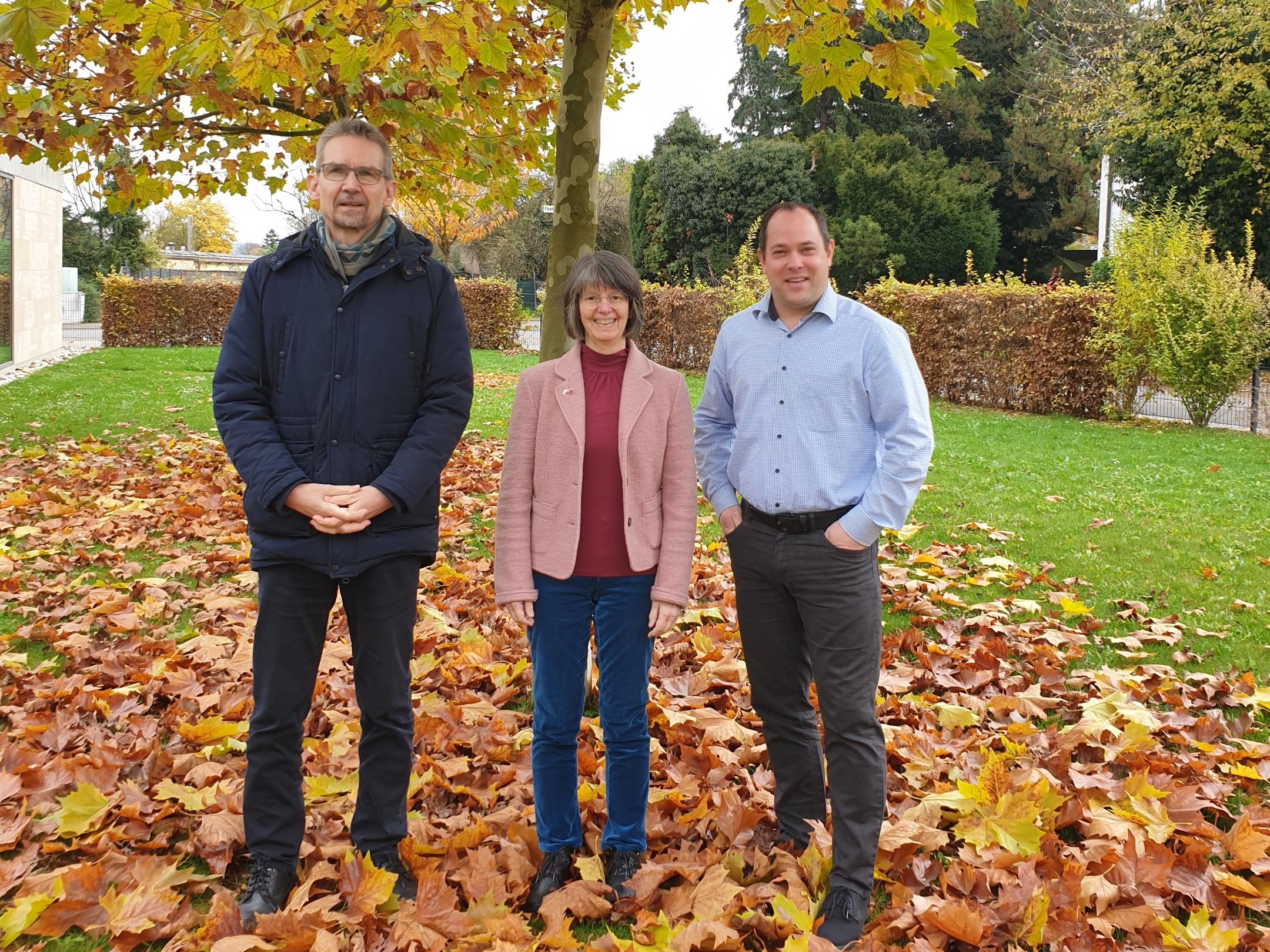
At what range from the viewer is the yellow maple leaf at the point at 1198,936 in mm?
2590

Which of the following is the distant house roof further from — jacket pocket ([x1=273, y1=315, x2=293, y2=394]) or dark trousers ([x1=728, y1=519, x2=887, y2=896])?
dark trousers ([x1=728, y1=519, x2=887, y2=896])

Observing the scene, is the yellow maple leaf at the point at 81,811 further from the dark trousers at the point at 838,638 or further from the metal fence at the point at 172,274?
the metal fence at the point at 172,274

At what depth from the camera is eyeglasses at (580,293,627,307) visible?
9.56 feet

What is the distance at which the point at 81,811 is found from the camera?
3184 millimetres

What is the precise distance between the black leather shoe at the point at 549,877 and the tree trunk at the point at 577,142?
2143 mm

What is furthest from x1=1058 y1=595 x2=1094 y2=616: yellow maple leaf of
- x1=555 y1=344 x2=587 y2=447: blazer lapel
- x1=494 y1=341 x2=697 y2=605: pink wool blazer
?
x1=555 y1=344 x2=587 y2=447: blazer lapel

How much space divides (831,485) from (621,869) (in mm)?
1318

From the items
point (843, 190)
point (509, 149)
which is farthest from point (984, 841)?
point (843, 190)

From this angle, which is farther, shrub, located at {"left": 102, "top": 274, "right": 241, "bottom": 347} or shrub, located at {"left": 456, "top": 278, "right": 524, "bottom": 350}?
shrub, located at {"left": 456, "top": 278, "right": 524, "bottom": 350}

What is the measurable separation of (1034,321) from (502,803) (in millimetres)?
15031

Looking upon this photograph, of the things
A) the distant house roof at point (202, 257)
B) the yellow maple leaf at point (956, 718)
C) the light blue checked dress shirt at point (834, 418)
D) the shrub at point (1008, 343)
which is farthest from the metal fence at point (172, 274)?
the light blue checked dress shirt at point (834, 418)

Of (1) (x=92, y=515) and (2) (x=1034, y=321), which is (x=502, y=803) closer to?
(1) (x=92, y=515)

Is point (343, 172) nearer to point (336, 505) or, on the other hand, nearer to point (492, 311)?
point (336, 505)

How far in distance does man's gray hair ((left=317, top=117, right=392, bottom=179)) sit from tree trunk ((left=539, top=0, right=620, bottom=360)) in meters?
1.51
